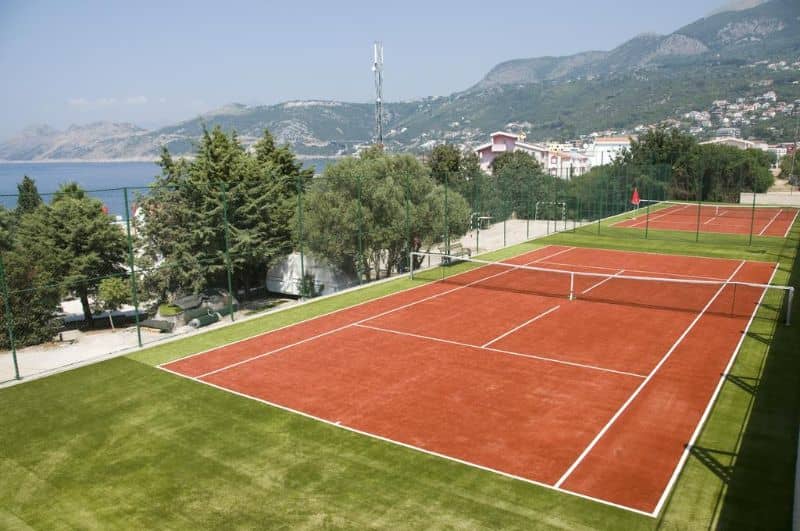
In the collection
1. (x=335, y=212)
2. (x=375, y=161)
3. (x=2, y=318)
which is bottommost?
(x=2, y=318)

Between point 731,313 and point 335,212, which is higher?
point 335,212

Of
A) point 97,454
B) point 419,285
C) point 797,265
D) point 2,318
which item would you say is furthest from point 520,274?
point 2,318

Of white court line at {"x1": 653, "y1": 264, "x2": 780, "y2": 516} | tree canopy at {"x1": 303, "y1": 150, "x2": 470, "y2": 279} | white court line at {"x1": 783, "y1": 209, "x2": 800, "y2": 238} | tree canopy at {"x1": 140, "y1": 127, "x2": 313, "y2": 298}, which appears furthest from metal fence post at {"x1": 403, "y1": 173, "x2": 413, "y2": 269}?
white court line at {"x1": 783, "y1": 209, "x2": 800, "y2": 238}

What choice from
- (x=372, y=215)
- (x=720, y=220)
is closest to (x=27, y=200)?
(x=372, y=215)

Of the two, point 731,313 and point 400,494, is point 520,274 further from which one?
point 400,494

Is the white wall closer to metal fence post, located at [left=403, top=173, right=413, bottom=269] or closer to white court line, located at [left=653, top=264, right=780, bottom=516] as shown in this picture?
metal fence post, located at [left=403, top=173, right=413, bottom=269]

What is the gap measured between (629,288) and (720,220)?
23930 millimetres

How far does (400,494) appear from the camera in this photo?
8.85 metres

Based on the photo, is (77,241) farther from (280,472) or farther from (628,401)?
(628,401)

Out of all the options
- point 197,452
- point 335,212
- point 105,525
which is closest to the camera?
point 105,525

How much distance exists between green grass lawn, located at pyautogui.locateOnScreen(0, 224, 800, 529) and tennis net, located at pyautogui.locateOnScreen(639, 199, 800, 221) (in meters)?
32.3

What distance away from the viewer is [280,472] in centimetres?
954

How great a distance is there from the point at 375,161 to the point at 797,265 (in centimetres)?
1792

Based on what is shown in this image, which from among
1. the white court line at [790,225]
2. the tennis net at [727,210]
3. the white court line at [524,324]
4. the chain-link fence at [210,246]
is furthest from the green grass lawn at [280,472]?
the tennis net at [727,210]
